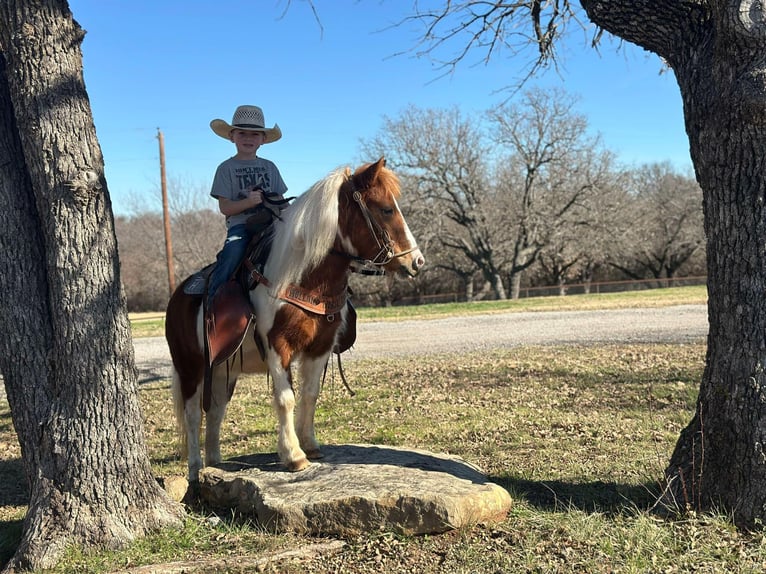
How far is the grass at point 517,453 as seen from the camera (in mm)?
3479

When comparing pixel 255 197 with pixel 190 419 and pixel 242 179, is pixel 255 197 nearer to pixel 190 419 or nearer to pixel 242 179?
pixel 242 179

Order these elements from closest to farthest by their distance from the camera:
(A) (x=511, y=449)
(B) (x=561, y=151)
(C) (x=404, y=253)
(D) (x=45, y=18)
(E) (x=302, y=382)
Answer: (D) (x=45, y=18) < (C) (x=404, y=253) < (E) (x=302, y=382) < (A) (x=511, y=449) < (B) (x=561, y=151)

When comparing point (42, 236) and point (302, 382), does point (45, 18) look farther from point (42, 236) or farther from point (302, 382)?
point (302, 382)

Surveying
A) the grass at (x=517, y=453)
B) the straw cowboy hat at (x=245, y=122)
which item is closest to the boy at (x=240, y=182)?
the straw cowboy hat at (x=245, y=122)

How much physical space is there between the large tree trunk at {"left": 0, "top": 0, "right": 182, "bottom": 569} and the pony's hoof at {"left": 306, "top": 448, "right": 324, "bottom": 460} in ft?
3.99

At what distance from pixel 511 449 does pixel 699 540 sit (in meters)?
2.27

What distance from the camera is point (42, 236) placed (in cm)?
398

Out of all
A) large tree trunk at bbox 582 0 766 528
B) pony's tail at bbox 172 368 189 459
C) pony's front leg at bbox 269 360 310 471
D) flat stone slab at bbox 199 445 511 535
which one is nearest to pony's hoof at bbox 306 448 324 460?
flat stone slab at bbox 199 445 511 535

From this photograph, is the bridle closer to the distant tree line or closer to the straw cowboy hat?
the straw cowboy hat

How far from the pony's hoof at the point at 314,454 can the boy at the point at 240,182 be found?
58.0 inches

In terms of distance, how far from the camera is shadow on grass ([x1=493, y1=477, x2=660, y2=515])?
411 cm

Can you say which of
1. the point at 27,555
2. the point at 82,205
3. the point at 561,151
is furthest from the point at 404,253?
the point at 561,151

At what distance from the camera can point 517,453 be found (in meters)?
5.52

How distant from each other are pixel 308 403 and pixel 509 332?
436 inches
